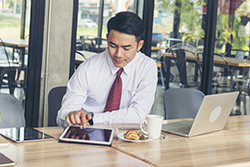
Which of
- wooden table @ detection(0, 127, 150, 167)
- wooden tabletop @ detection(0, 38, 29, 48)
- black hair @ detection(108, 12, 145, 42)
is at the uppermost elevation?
black hair @ detection(108, 12, 145, 42)

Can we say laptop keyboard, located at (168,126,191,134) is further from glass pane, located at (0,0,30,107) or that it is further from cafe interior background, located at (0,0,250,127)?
glass pane, located at (0,0,30,107)

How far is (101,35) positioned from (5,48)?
1029 mm

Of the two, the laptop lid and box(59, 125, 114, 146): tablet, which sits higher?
the laptop lid

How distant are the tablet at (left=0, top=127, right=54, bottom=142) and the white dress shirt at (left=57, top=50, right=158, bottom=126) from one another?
0.50 meters

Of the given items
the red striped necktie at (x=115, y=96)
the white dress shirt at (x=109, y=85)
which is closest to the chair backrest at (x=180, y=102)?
the white dress shirt at (x=109, y=85)

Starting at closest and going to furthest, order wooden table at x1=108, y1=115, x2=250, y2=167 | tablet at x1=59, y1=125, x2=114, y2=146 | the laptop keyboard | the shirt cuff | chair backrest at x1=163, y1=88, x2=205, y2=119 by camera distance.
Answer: wooden table at x1=108, y1=115, x2=250, y2=167, tablet at x1=59, y1=125, x2=114, y2=146, the laptop keyboard, the shirt cuff, chair backrest at x1=163, y1=88, x2=205, y2=119

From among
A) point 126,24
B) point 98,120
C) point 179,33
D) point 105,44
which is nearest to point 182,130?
point 98,120

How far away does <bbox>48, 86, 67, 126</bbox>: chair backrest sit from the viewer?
8.46ft

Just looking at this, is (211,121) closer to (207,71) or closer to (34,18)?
(34,18)

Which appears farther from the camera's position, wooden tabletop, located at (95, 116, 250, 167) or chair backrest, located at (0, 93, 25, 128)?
chair backrest, located at (0, 93, 25, 128)

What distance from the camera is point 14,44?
346 centimetres

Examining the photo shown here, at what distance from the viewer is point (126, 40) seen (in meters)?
2.31

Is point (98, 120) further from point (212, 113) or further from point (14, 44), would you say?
point (14, 44)

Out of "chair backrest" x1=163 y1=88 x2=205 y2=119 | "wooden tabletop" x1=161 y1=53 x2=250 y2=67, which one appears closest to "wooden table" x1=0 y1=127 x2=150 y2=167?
"chair backrest" x1=163 y1=88 x2=205 y2=119
